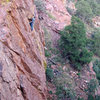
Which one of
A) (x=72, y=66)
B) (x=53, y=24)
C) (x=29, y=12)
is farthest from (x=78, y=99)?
(x=53, y=24)

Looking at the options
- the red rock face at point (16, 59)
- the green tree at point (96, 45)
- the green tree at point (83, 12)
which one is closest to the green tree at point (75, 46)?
the green tree at point (96, 45)

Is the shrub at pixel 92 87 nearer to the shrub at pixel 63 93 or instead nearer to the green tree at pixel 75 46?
the shrub at pixel 63 93

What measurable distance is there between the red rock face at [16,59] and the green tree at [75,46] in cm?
970

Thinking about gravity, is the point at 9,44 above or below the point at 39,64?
above

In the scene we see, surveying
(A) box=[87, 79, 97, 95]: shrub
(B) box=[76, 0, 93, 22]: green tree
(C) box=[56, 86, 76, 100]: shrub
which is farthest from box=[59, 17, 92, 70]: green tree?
(B) box=[76, 0, 93, 22]: green tree

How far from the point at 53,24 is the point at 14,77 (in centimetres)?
1596

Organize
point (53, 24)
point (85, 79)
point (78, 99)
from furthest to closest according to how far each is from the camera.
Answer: point (53, 24)
point (85, 79)
point (78, 99)

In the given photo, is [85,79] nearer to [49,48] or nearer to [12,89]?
[49,48]

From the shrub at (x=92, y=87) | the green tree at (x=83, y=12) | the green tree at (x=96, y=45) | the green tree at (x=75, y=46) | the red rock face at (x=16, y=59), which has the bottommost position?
the shrub at (x=92, y=87)

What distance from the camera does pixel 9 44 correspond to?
255 inches

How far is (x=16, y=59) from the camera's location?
667cm

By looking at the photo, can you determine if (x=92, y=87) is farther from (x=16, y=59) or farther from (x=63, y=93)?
(x=16, y=59)

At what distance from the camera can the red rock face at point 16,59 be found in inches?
227

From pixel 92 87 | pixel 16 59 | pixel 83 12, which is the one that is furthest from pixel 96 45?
pixel 16 59
